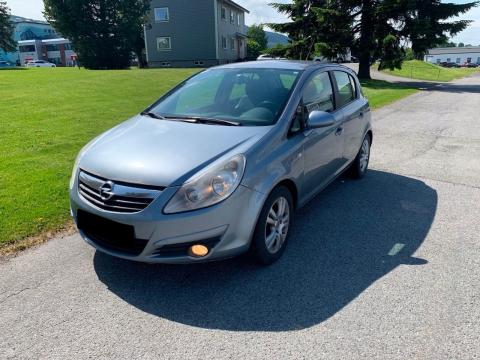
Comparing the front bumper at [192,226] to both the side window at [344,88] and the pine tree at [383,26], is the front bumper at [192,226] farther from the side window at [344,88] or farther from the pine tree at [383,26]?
the pine tree at [383,26]

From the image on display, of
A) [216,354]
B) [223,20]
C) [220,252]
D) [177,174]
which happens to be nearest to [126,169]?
[177,174]

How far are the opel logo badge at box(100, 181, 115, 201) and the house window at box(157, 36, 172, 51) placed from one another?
42379 millimetres

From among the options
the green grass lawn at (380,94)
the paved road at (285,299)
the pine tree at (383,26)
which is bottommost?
the paved road at (285,299)

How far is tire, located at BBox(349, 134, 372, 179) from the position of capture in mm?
5845

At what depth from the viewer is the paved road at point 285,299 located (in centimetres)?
262

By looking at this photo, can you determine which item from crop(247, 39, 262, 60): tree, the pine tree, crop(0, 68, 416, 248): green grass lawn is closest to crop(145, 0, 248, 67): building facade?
crop(247, 39, 262, 60): tree

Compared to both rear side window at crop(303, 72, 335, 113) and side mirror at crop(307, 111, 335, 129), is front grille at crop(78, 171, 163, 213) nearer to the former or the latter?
side mirror at crop(307, 111, 335, 129)

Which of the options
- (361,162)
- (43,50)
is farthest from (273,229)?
(43,50)

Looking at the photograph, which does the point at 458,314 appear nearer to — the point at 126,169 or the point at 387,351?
the point at 387,351

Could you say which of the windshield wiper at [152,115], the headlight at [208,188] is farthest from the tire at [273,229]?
the windshield wiper at [152,115]

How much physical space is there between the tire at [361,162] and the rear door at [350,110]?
9.2 inches

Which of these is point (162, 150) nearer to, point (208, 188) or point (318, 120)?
point (208, 188)

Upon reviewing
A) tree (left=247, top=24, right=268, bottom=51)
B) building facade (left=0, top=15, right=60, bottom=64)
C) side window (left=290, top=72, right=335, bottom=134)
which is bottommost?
side window (left=290, top=72, right=335, bottom=134)

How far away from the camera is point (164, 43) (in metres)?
42.9
